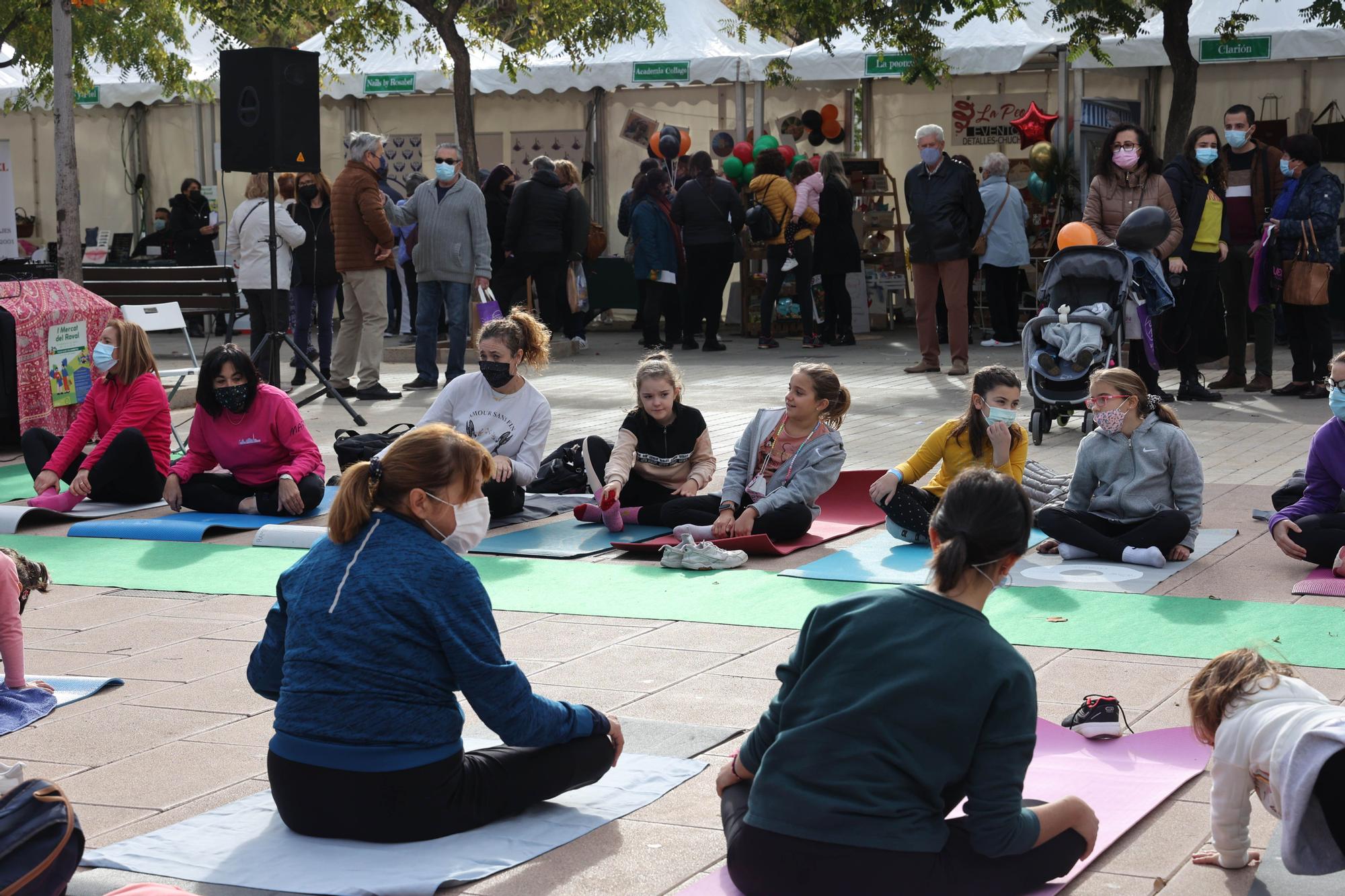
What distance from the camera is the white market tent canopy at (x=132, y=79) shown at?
20188 mm

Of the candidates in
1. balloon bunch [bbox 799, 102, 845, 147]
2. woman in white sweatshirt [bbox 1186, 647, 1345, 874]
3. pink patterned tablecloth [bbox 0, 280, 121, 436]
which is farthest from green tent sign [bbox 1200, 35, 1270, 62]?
woman in white sweatshirt [bbox 1186, 647, 1345, 874]

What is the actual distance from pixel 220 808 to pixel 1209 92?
1541 centimetres

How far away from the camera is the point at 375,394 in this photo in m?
12.9

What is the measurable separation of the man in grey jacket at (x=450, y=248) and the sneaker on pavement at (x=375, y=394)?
A: 0.45 m

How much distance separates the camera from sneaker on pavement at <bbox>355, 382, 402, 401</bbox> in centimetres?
1294

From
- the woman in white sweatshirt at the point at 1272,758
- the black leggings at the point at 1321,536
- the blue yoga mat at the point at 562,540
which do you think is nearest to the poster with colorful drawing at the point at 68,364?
the blue yoga mat at the point at 562,540

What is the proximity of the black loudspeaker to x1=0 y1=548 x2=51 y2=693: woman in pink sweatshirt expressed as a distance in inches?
293

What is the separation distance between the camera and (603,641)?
588 centimetres

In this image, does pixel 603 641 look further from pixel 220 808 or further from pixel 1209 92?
A: pixel 1209 92

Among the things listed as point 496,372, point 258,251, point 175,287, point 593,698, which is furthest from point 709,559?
point 175,287

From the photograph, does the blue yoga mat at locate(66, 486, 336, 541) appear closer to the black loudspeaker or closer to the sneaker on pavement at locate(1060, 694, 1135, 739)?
the black loudspeaker

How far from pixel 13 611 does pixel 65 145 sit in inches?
352

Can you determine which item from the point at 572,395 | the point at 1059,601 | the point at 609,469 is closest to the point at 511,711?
the point at 1059,601

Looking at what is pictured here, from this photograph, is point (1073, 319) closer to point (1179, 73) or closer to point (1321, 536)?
point (1321, 536)
